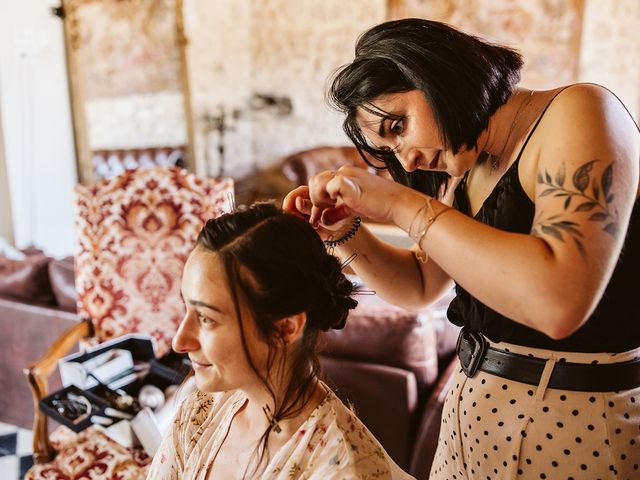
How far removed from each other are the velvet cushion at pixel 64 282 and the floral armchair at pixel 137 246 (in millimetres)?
154

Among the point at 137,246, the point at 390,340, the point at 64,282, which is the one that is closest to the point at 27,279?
the point at 64,282

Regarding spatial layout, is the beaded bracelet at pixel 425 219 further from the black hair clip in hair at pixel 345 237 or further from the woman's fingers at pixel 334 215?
the black hair clip in hair at pixel 345 237

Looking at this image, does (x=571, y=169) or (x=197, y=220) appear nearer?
(x=571, y=169)

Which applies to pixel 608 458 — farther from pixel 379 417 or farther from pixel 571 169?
pixel 379 417

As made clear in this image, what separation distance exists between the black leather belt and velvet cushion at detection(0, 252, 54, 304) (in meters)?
2.19

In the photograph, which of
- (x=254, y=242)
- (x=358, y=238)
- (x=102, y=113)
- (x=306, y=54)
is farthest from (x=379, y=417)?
(x=102, y=113)

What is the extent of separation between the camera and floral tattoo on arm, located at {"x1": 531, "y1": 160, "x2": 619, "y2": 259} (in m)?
0.73

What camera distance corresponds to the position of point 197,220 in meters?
2.36

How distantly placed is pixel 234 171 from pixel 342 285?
5324mm

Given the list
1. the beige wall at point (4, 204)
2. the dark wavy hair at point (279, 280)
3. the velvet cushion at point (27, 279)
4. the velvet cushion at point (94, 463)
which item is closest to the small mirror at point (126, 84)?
the beige wall at point (4, 204)

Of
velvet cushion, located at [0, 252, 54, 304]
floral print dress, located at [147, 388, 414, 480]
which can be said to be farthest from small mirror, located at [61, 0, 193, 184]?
floral print dress, located at [147, 388, 414, 480]

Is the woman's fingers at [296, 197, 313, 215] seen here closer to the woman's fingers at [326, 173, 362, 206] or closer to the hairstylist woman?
the hairstylist woman

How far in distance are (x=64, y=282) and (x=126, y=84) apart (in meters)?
4.22

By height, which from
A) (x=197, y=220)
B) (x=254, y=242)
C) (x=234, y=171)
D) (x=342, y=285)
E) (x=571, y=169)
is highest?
(x=571, y=169)
